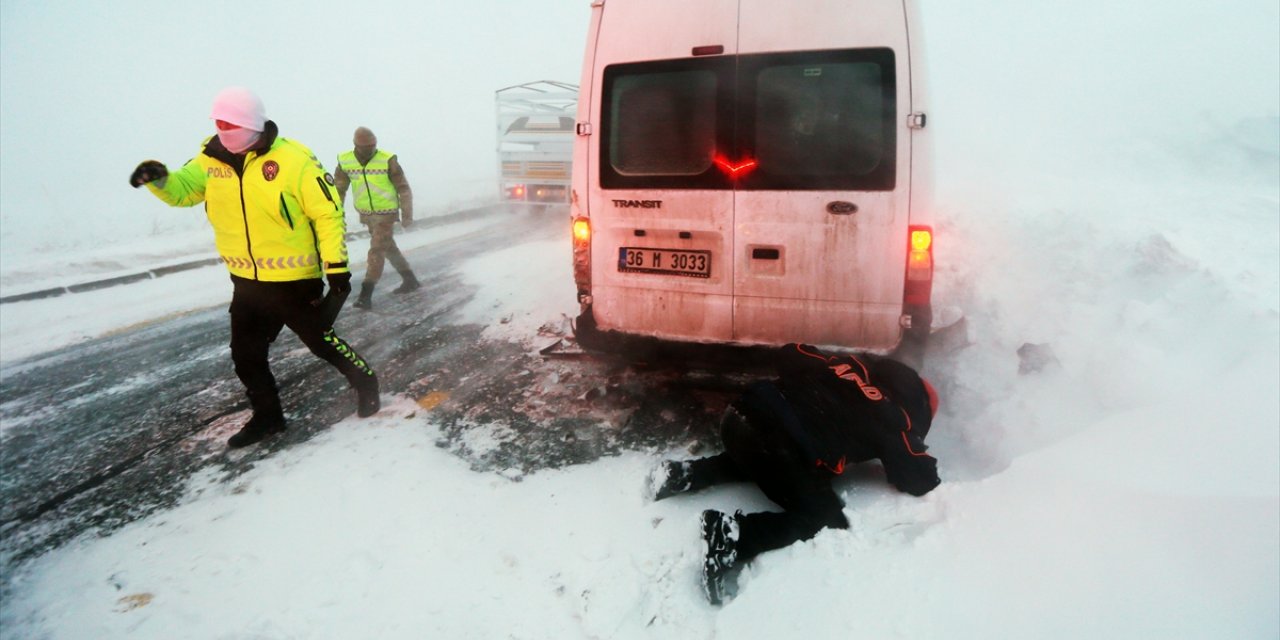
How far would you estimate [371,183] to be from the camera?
6.84 metres

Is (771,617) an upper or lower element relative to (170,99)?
lower

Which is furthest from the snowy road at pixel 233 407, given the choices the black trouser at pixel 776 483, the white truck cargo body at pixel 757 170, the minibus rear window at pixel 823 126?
the minibus rear window at pixel 823 126

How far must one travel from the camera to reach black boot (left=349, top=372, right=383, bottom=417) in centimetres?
405

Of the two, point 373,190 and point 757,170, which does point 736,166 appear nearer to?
point 757,170

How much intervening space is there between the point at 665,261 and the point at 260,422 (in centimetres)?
268

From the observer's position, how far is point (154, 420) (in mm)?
4117

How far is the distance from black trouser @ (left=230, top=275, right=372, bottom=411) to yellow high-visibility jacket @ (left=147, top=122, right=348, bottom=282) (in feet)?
0.29

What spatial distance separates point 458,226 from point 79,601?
11720 mm

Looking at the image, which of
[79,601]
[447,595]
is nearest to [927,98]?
[447,595]

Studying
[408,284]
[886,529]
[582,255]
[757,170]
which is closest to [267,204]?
[582,255]

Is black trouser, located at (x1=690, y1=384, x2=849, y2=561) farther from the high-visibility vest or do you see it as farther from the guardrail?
the guardrail

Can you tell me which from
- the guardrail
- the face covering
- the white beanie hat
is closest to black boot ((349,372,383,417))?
the face covering

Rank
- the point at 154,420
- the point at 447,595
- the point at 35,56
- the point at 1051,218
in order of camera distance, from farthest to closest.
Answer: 1. the point at 35,56
2. the point at 1051,218
3. the point at 154,420
4. the point at 447,595

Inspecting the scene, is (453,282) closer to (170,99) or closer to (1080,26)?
(1080,26)
